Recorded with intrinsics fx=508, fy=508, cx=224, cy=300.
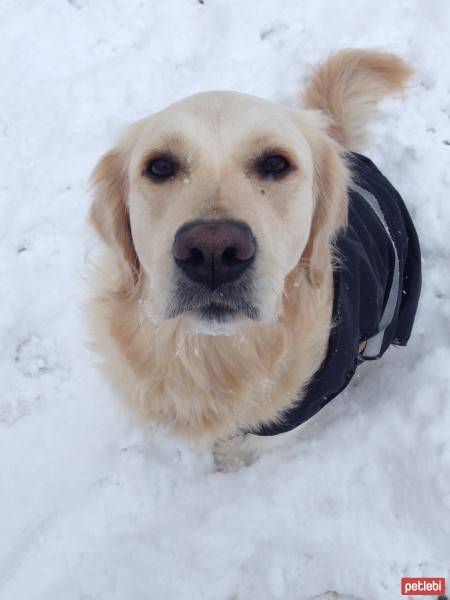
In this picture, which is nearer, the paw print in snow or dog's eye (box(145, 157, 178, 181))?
dog's eye (box(145, 157, 178, 181))

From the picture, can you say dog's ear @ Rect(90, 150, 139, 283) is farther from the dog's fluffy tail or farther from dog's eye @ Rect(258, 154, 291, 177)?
the dog's fluffy tail

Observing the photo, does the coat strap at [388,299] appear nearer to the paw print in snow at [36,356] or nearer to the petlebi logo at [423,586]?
the petlebi logo at [423,586]

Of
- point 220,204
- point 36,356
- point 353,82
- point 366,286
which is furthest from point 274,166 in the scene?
point 36,356

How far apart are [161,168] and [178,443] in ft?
4.95

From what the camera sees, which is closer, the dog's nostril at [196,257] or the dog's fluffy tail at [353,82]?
the dog's nostril at [196,257]

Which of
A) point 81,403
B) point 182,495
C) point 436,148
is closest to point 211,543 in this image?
point 182,495

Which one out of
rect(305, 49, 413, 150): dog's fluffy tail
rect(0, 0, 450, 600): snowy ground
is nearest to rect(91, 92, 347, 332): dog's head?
rect(305, 49, 413, 150): dog's fluffy tail

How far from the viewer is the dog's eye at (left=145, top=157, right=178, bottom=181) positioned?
1.83 m

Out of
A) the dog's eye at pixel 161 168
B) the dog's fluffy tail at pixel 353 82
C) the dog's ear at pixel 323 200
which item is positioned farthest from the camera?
the dog's fluffy tail at pixel 353 82

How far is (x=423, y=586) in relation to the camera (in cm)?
243

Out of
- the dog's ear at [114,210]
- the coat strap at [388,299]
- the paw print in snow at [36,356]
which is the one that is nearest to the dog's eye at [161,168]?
the dog's ear at [114,210]

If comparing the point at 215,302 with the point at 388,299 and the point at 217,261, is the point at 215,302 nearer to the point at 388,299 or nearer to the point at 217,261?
the point at 217,261

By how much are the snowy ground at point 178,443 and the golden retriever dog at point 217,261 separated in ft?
1.91

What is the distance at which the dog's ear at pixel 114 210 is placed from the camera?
6.72 feet
